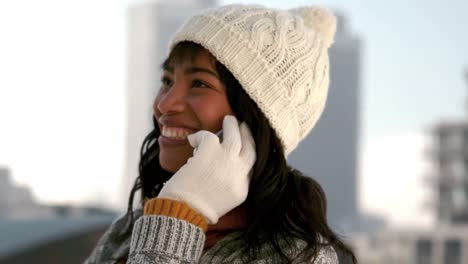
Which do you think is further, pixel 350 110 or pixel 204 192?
pixel 350 110

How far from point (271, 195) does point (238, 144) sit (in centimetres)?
14

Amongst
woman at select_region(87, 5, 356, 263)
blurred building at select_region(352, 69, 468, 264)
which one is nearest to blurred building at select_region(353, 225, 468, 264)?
blurred building at select_region(352, 69, 468, 264)

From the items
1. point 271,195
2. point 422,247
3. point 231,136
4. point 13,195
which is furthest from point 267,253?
point 422,247

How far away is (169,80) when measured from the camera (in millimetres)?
1326

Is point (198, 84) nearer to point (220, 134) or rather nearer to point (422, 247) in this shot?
point (220, 134)

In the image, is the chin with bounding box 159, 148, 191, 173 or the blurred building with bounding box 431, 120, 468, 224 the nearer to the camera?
the chin with bounding box 159, 148, 191, 173

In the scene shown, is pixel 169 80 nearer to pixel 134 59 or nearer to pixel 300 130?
pixel 300 130

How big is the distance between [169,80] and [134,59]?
64.0 meters

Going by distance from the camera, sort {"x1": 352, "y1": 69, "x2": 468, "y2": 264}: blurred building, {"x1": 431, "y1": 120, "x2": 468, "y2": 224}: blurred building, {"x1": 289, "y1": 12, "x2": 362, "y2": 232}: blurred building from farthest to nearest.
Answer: {"x1": 289, "y1": 12, "x2": 362, "y2": 232}: blurred building → {"x1": 431, "y1": 120, "x2": 468, "y2": 224}: blurred building → {"x1": 352, "y1": 69, "x2": 468, "y2": 264}: blurred building

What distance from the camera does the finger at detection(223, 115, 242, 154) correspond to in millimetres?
1173

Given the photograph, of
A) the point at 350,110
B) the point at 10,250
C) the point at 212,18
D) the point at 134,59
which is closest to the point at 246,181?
the point at 212,18

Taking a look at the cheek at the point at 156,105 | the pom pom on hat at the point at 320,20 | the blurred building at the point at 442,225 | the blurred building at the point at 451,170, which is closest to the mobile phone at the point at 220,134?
the cheek at the point at 156,105

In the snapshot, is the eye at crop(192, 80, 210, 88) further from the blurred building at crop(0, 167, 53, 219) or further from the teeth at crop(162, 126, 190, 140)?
the blurred building at crop(0, 167, 53, 219)

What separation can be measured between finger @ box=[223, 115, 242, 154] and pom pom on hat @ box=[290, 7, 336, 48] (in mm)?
353
